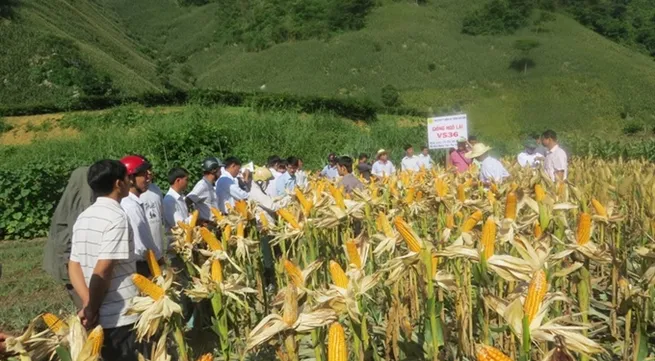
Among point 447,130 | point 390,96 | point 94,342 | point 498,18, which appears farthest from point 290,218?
point 498,18

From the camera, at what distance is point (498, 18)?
89.8m

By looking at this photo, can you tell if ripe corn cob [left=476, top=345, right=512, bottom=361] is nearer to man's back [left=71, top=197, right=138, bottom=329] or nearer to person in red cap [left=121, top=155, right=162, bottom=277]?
man's back [left=71, top=197, right=138, bottom=329]

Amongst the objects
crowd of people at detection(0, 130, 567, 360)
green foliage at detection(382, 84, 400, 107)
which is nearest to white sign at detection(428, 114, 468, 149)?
crowd of people at detection(0, 130, 567, 360)

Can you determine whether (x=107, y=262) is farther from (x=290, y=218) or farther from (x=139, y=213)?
(x=290, y=218)

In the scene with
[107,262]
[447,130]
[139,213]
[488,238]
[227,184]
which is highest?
[488,238]

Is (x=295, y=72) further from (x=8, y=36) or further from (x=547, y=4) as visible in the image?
(x=547, y=4)

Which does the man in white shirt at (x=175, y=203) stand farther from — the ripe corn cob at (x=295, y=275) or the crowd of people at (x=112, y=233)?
the ripe corn cob at (x=295, y=275)

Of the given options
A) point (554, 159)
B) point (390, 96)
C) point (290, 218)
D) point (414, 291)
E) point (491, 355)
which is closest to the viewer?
point (491, 355)

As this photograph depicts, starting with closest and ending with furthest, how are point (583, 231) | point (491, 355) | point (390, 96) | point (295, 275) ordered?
point (491, 355), point (295, 275), point (583, 231), point (390, 96)

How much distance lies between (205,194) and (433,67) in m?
70.5

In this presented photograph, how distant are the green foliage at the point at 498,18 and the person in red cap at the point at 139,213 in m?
88.3

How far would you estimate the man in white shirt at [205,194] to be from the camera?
19.8 feet

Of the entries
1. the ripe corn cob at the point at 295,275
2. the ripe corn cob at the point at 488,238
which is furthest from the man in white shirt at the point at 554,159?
the ripe corn cob at the point at 295,275

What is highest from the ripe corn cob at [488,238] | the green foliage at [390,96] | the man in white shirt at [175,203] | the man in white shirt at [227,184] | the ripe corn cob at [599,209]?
the ripe corn cob at [488,238]
